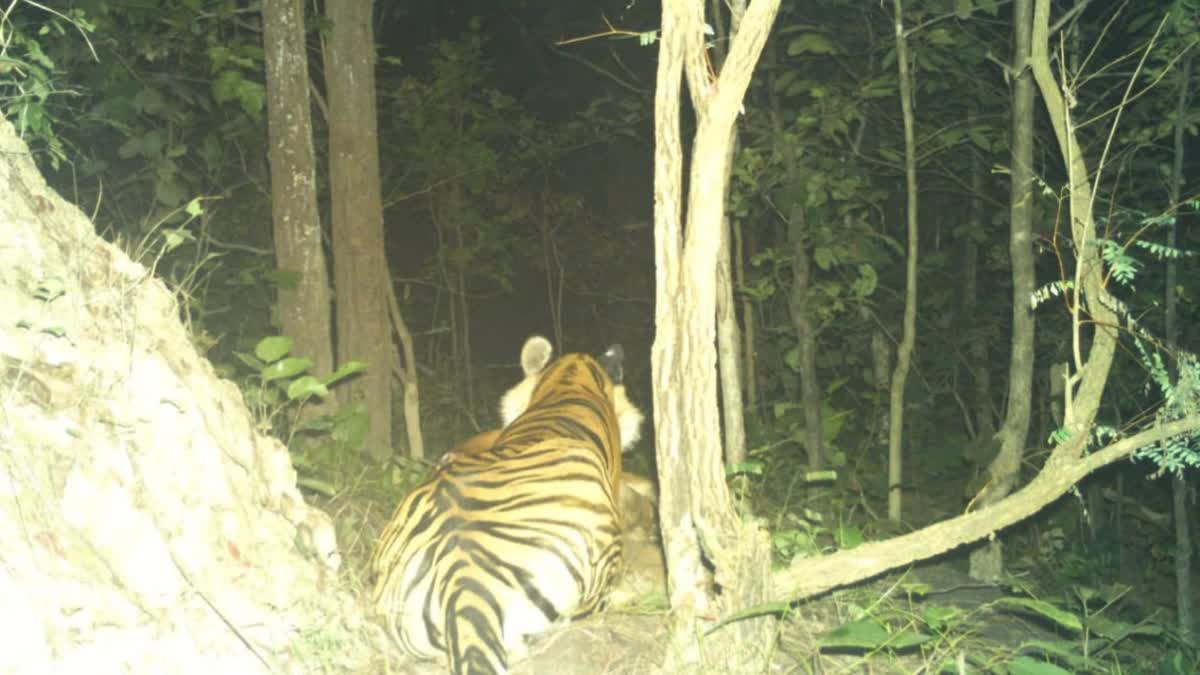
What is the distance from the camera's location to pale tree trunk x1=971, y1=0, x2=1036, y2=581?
5012mm

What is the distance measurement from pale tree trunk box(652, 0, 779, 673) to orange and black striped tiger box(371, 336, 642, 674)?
793 millimetres

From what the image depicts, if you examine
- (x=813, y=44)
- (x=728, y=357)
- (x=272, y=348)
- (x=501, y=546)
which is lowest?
(x=501, y=546)

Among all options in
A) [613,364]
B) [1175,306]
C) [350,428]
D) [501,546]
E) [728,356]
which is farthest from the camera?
[613,364]

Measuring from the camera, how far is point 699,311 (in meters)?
3.32

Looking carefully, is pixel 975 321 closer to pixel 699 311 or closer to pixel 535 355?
pixel 535 355

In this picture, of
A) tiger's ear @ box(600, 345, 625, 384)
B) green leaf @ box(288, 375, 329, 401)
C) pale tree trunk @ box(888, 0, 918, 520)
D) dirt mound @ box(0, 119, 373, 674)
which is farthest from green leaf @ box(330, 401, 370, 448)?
pale tree trunk @ box(888, 0, 918, 520)

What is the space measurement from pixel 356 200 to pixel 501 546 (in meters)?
3.24

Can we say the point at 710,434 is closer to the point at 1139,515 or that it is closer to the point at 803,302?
the point at 803,302

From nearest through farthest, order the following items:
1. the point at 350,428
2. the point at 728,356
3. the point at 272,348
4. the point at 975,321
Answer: the point at 272,348 → the point at 728,356 → the point at 350,428 → the point at 975,321

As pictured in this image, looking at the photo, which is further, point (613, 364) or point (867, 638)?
point (613, 364)

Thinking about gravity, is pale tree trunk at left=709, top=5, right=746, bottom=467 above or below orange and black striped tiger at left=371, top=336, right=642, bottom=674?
above

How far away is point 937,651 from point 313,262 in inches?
162

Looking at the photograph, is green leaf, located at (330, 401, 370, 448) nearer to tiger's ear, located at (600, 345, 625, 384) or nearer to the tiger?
the tiger

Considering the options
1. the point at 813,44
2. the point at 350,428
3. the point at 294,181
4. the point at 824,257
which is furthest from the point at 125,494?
the point at 824,257
